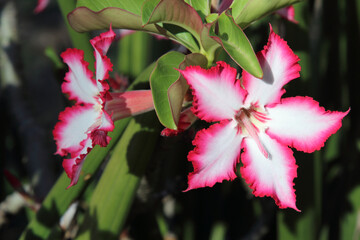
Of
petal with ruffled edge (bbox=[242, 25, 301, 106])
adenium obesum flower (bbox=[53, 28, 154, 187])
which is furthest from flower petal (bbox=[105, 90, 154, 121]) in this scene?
petal with ruffled edge (bbox=[242, 25, 301, 106])

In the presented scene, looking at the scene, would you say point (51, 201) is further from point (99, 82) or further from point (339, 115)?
point (339, 115)

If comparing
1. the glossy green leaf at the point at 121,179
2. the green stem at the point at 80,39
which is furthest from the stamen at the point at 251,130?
the green stem at the point at 80,39

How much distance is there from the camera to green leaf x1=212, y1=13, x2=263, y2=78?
1.23 feet

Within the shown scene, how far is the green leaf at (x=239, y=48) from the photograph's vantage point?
14.7 inches

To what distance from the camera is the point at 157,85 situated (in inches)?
15.3

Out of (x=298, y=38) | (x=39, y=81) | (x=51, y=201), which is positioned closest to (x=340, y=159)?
(x=298, y=38)

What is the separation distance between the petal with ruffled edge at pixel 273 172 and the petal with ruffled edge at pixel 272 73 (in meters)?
0.05

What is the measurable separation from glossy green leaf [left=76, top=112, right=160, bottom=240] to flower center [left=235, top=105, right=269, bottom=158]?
103 mm

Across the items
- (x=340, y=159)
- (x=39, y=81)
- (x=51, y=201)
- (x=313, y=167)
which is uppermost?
(x=51, y=201)

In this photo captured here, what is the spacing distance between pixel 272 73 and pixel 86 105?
0.20 meters

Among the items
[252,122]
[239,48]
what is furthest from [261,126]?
[239,48]

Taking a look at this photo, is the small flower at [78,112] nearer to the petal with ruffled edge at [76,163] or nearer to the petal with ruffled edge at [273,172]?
the petal with ruffled edge at [76,163]

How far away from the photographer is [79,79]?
48 centimetres

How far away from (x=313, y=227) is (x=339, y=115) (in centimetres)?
31
